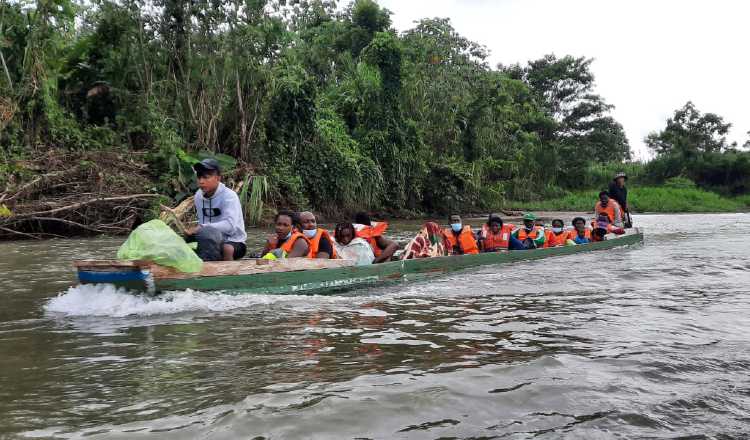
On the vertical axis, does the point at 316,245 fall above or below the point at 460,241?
above

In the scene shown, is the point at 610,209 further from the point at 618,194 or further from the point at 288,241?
the point at 288,241

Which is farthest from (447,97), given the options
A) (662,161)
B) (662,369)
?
(662,369)

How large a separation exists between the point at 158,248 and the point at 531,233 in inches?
290

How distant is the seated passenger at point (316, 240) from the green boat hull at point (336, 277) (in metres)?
0.34

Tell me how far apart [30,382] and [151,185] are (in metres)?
11.0

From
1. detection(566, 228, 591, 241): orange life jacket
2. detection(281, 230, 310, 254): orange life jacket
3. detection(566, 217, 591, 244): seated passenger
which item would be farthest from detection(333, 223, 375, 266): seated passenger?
detection(566, 217, 591, 244): seated passenger

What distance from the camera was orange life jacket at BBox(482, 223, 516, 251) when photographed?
32.3ft

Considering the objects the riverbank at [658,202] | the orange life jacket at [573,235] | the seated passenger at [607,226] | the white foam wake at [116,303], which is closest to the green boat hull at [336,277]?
the white foam wake at [116,303]

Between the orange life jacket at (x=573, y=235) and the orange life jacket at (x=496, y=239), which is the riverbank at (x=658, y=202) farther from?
the orange life jacket at (x=496, y=239)

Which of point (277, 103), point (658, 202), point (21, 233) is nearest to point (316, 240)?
point (21, 233)

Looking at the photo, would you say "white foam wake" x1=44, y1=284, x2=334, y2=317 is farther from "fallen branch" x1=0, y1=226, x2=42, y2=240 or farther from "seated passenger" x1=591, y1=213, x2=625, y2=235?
"seated passenger" x1=591, y1=213, x2=625, y2=235

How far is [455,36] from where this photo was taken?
27.8m

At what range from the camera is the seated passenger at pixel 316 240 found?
692 cm

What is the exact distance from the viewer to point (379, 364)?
3.80 meters
